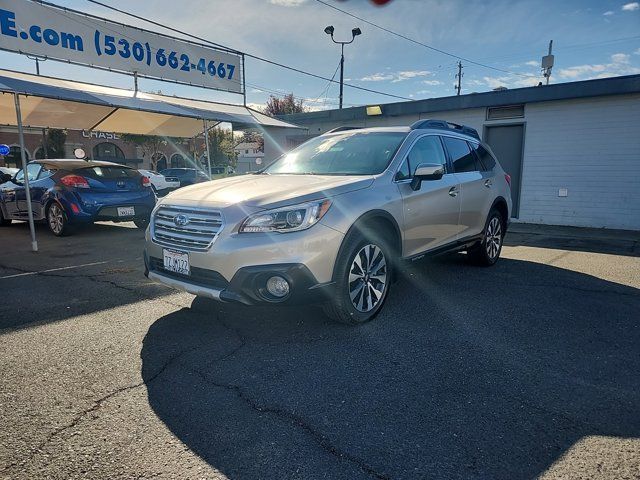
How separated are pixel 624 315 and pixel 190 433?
13.3 feet

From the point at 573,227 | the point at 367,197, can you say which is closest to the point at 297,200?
the point at 367,197

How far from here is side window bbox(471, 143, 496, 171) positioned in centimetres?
580

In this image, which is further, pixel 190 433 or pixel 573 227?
pixel 573 227

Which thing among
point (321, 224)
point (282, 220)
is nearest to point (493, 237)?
point (321, 224)

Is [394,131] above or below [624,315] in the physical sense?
above

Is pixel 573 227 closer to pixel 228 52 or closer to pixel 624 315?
pixel 624 315

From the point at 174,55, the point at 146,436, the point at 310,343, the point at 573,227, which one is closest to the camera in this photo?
the point at 146,436

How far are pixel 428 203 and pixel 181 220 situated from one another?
2417mm

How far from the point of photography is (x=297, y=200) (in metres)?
3.29

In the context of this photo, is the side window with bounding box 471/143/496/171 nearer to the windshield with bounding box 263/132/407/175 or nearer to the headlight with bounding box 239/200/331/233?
the windshield with bounding box 263/132/407/175

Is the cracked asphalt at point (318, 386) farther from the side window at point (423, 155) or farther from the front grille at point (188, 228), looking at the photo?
the side window at point (423, 155)

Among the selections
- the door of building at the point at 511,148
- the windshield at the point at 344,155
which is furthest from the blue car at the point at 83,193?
the door of building at the point at 511,148

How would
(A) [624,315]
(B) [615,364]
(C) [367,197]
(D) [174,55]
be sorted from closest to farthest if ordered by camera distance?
(B) [615,364]
(C) [367,197]
(A) [624,315]
(D) [174,55]

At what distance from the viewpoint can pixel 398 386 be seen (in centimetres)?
272
